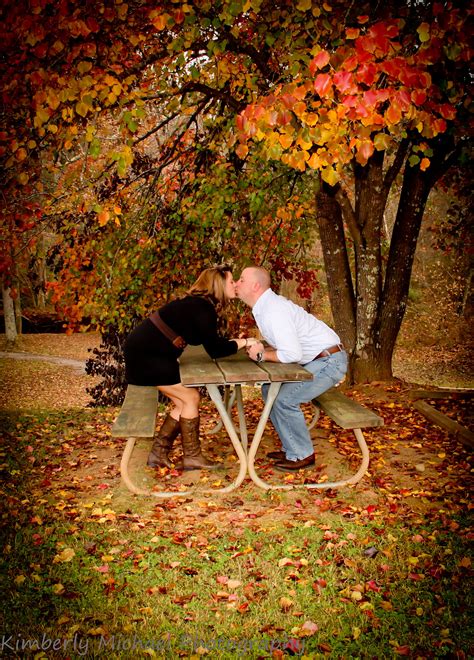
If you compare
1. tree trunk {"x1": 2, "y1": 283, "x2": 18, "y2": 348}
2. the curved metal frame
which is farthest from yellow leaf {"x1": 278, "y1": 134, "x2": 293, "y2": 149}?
tree trunk {"x1": 2, "y1": 283, "x2": 18, "y2": 348}

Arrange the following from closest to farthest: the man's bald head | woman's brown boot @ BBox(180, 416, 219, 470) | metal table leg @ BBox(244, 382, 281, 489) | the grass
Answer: the grass → metal table leg @ BBox(244, 382, 281, 489) → the man's bald head → woman's brown boot @ BBox(180, 416, 219, 470)

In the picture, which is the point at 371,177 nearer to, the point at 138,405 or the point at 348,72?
the point at 348,72

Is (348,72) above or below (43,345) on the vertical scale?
above

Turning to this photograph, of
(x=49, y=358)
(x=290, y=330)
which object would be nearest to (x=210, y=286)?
(x=290, y=330)

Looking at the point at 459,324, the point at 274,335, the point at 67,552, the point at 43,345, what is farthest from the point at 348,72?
the point at 43,345

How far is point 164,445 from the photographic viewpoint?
548 cm

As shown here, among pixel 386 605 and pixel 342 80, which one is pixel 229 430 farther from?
pixel 342 80

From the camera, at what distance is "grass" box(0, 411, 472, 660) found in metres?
2.97

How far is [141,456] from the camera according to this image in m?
5.78

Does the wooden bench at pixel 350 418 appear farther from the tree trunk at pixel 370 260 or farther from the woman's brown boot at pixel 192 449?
the tree trunk at pixel 370 260

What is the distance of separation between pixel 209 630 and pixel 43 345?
72.2ft

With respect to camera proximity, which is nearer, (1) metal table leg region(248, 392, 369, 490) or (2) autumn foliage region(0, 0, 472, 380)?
(2) autumn foliage region(0, 0, 472, 380)

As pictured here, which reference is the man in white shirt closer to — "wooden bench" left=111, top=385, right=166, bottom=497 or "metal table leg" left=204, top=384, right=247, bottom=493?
"metal table leg" left=204, top=384, right=247, bottom=493

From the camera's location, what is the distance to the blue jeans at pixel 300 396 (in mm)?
5004
